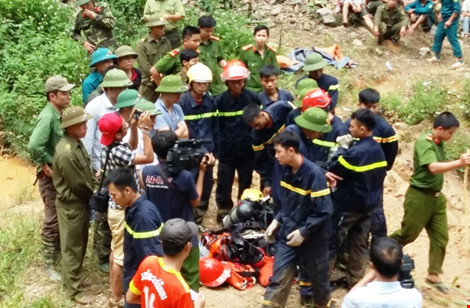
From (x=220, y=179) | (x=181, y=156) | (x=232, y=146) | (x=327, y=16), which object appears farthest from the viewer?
(x=327, y=16)

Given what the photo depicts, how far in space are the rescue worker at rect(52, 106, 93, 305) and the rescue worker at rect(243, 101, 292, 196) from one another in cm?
175

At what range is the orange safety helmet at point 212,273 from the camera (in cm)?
580

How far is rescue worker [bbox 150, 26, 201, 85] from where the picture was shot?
7359 millimetres

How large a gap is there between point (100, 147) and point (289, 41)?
6047 millimetres

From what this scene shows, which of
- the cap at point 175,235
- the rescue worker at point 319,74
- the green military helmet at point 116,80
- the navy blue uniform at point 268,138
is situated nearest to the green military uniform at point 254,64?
the rescue worker at point 319,74

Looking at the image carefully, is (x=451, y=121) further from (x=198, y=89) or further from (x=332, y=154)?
(x=198, y=89)

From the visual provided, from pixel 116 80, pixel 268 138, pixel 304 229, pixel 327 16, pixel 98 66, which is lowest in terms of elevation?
pixel 327 16

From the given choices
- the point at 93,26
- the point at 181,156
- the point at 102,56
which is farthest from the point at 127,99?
the point at 93,26

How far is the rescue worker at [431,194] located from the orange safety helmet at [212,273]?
1.87m

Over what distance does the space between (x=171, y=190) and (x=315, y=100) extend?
1.77 meters

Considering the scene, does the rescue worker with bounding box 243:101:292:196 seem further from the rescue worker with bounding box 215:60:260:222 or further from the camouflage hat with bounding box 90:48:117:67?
the camouflage hat with bounding box 90:48:117:67

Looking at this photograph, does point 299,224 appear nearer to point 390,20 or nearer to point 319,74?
point 319,74

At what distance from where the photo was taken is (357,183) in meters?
5.62

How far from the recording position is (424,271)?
6793 mm
